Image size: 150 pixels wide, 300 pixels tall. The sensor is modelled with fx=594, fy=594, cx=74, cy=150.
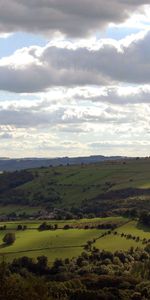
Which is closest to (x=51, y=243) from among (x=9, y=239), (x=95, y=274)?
(x=9, y=239)

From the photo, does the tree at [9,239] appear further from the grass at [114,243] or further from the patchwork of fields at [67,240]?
the grass at [114,243]

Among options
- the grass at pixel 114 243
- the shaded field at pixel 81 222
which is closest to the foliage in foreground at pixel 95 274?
the grass at pixel 114 243

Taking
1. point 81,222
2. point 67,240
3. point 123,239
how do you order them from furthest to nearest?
point 81,222 → point 123,239 → point 67,240

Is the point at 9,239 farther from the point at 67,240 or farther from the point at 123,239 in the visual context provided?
the point at 123,239

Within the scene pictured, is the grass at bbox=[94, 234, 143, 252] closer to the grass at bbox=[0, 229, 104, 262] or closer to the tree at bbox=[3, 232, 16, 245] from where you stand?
the grass at bbox=[0, 229, 104, 262]

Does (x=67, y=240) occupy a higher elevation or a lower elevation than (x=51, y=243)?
higher

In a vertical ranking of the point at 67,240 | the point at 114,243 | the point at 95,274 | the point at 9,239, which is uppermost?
the point at 9,239

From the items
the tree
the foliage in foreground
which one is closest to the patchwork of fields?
the tree

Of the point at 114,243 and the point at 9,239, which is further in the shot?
the point at 9,239

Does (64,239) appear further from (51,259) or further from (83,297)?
(83,297)

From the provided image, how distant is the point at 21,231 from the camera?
179m

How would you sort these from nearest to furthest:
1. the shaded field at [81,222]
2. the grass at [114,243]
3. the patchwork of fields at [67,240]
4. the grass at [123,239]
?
the patchwork of fields at [67,240] → the grass at [114,243] → the grass at [123,239] → the shaded field at [81,222]

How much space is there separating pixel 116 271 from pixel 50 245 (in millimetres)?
29367

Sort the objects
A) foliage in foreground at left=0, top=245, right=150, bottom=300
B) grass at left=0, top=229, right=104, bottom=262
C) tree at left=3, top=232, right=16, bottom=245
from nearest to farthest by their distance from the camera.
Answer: foliage in foreground at left=0, top=245, right=150, bottom=300
grass at left=0, top=229, right=104, bottom=262
tree at left=3, top=232, right=16, bottom=245
